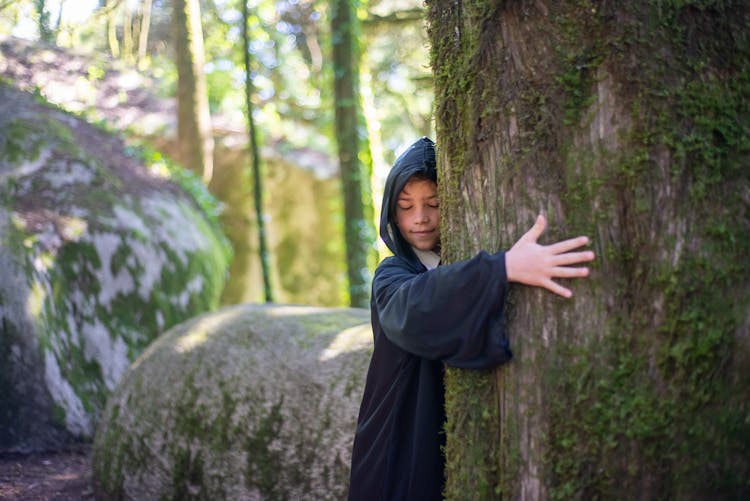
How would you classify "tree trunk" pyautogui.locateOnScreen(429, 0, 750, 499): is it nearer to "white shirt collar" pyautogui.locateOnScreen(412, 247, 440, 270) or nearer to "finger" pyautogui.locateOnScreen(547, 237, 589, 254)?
"finger" pyautogui.locateOnScreen(547, 237, 589, 254)

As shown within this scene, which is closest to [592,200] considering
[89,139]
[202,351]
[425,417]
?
[425,417]

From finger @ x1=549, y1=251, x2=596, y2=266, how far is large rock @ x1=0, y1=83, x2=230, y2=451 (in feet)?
14.6

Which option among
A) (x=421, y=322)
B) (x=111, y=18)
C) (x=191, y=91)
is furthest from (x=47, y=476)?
(x=111, y=18)

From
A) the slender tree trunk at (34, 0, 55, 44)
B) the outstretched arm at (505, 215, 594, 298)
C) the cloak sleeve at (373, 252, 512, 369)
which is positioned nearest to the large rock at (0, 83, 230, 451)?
the slender tree trunk at (34, 0, 55, 44)

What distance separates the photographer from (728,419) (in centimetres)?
219

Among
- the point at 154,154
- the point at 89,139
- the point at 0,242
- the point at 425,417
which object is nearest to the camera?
the point at 425,417

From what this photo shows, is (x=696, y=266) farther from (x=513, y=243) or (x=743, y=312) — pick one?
(x=513, y=243)

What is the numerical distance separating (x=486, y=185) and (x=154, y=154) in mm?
7716

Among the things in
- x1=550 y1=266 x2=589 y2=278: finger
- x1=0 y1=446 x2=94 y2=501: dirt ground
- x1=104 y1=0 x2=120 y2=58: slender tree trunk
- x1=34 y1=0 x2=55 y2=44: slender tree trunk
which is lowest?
x1=0 y1=446 x2=94 y2=501: dirt ground

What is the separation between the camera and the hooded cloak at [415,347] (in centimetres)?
239

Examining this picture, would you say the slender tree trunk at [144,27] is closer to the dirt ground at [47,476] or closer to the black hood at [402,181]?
the dirt ground at [47,476]

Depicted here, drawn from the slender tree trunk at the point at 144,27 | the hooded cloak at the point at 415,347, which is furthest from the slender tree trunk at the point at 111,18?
the hooded cloak at the point at 415,347

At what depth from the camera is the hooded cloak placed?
2.39 m

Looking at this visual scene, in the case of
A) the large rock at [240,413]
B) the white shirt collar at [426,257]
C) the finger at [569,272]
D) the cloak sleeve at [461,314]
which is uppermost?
the white shirt collar at [426,257]
